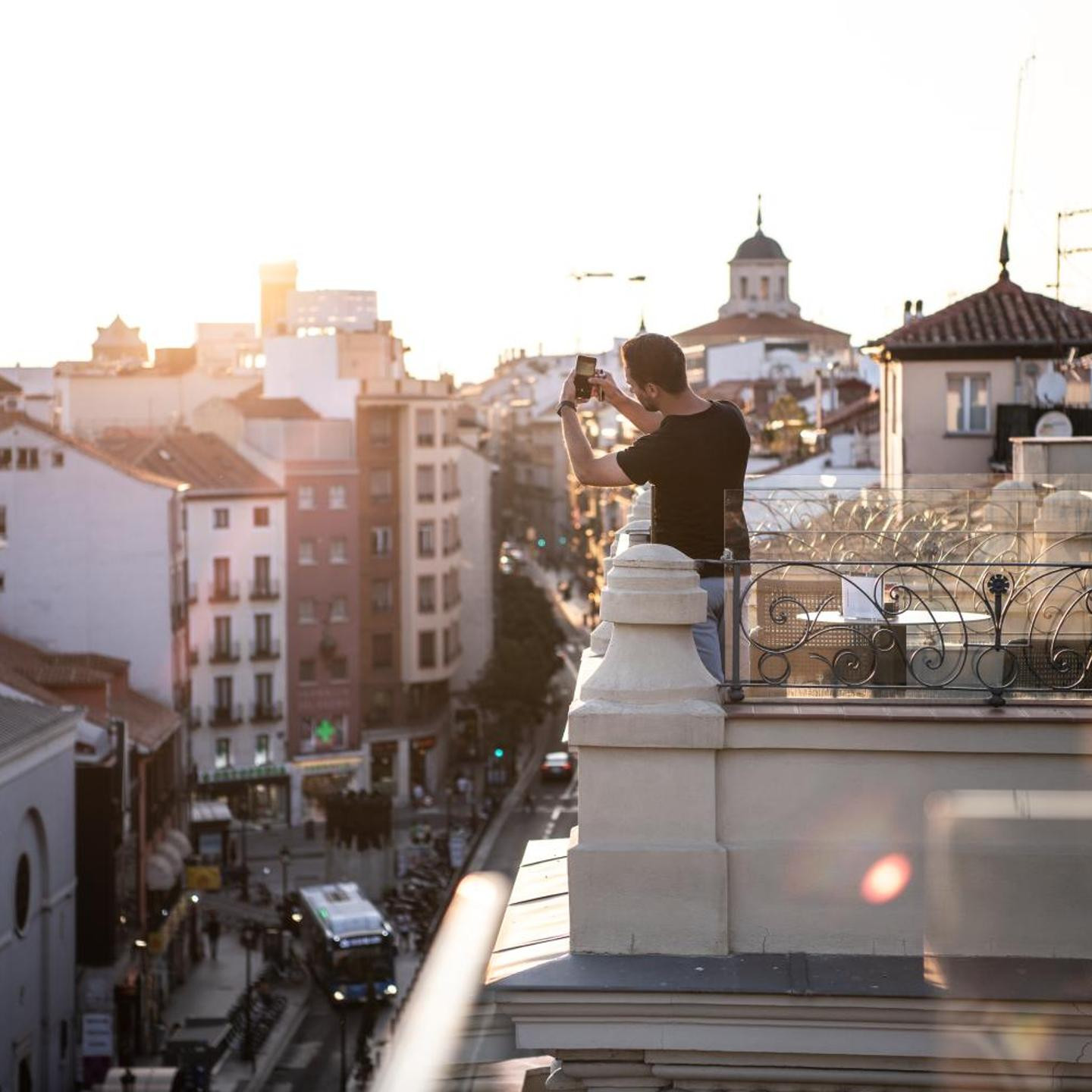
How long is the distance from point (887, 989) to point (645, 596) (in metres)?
1.26

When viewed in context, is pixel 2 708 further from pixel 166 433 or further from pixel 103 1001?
pixel 166 433

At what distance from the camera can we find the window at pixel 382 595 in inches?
2968

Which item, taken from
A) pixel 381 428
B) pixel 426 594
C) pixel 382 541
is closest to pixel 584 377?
pixel 382 541

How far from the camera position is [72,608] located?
57312 millimetres

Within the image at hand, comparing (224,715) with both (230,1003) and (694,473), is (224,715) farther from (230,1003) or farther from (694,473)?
(694,473)

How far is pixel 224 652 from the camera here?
68750mm

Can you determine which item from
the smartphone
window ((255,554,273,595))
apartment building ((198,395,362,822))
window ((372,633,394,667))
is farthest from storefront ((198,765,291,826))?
the smartphone

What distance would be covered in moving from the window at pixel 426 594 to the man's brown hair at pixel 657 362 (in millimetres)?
69054

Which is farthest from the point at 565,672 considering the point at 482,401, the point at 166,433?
the point at 482,401

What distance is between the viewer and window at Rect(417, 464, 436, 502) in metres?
76.9

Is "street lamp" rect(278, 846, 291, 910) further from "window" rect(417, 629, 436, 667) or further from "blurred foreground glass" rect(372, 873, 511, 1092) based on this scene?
"window" rect(417, 629, 436, 667)

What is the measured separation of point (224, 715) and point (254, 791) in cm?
283

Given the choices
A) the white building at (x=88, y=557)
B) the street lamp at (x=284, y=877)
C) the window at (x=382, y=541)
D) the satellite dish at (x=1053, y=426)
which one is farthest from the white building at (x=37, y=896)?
the window at (x=382, y=541)

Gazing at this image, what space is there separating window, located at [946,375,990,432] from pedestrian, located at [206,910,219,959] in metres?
23.0
